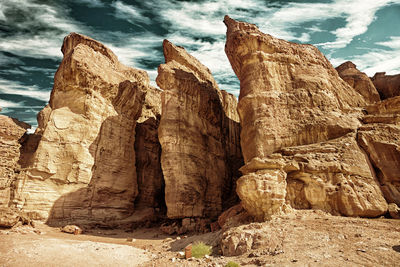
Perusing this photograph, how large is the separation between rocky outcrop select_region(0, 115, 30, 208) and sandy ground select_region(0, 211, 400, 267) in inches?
254

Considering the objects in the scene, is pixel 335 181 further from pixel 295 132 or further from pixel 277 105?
pixel 277 105

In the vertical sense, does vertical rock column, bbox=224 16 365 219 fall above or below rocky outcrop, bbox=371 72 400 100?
below

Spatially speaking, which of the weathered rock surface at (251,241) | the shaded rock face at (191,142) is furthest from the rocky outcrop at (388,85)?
the weathered rock surface at (251,241)

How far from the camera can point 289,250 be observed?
719 cm

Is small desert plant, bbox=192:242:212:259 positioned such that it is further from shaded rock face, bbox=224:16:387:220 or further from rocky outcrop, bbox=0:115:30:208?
rocky outcrop, bbox=0:115:30:208

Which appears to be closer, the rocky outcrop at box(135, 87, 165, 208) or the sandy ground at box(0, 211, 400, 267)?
the sandy ground at box(0, 211, 400, 267)

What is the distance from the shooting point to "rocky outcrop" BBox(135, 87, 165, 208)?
2189 centimetres

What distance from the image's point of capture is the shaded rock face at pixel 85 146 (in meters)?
15.6

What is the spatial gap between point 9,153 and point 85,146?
4338 mm

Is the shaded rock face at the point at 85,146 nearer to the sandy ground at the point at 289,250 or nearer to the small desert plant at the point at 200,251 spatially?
the sandy ground at the point at 289,250

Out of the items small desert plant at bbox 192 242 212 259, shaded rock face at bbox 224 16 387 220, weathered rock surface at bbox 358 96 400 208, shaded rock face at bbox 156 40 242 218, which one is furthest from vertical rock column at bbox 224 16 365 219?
shaded rock face at bbox 156 40 242 218

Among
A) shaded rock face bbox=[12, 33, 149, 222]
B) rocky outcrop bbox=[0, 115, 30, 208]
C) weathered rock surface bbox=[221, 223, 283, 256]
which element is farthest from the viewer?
shaded rock face bbox=[12, 33, 149, 222]

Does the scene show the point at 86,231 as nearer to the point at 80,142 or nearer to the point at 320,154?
the point at 80,142

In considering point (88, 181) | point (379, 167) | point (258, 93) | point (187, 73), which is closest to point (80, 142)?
point (88, 181)
